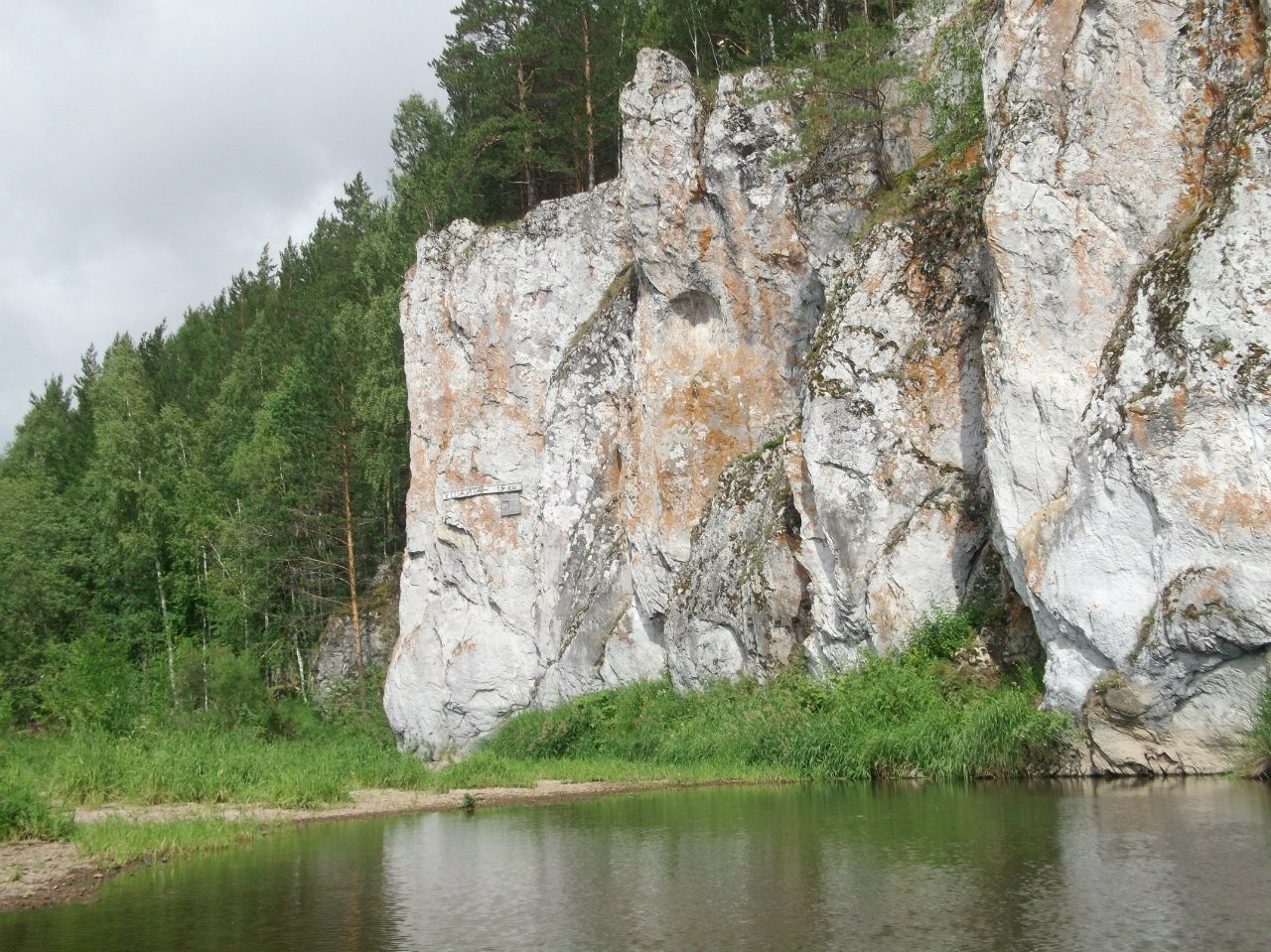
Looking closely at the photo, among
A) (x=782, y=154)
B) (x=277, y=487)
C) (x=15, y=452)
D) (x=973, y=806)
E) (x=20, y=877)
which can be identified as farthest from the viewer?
(x=15, y=452)

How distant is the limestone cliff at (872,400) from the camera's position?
17.3 metres

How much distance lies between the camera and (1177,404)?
17.3 meters

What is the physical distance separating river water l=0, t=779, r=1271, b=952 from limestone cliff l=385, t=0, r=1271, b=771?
364 centimetres

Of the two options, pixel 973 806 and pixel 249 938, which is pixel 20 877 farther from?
pixel 973 806

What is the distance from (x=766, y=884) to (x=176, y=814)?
10895 mm

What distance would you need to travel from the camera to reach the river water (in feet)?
30.8

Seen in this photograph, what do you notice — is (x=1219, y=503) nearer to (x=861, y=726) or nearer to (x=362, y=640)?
(x=861, y=726)

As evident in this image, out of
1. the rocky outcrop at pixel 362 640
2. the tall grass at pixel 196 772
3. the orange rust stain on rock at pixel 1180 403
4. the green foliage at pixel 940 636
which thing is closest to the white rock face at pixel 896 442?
the green foliage at pixel 940 636

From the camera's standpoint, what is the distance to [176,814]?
18.3 meters

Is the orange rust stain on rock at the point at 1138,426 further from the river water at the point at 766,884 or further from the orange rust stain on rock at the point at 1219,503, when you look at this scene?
the river water at the point at 766,884

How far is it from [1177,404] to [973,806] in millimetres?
6625

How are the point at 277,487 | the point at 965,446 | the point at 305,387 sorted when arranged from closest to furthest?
the point at 965,446 < the point at 305,387 < the point at 277,487

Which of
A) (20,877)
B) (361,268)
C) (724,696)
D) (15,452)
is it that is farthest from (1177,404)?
(15,452)

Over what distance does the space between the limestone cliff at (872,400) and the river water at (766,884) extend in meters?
3.64
